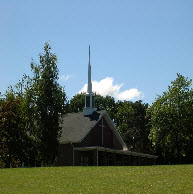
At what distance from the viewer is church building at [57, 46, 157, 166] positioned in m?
43.0

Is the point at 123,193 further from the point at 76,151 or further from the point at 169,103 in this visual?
the point at 169,103

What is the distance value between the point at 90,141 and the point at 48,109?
12.0 metres

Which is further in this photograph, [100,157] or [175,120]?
[175,120]

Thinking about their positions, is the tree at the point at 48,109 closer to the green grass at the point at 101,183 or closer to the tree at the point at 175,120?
the green grass at the point at 101,183

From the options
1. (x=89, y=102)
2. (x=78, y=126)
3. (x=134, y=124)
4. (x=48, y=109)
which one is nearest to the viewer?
(x=48, y=109)

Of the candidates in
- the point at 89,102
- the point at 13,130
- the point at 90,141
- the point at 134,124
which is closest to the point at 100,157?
the point at 90,141

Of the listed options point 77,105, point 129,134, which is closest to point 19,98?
point 129,134

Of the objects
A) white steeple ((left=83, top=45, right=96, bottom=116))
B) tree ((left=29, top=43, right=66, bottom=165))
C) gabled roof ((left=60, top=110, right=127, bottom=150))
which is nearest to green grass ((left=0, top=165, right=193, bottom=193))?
tree ((left=29, top=43, right=66, bottom=165))

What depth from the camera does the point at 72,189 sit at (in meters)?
15.2

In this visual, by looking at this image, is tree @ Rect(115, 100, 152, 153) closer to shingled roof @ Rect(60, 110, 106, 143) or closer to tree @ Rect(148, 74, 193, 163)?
tree @ Rect(148, 74, 193, 163)

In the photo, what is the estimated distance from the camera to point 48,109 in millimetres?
33844

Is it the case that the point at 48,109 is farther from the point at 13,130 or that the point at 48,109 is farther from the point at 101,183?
the point at 101,183

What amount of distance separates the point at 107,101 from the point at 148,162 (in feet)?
94.0

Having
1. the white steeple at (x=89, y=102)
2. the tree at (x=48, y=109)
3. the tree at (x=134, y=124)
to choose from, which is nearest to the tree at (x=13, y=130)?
the tree at (x=48, y=109)
